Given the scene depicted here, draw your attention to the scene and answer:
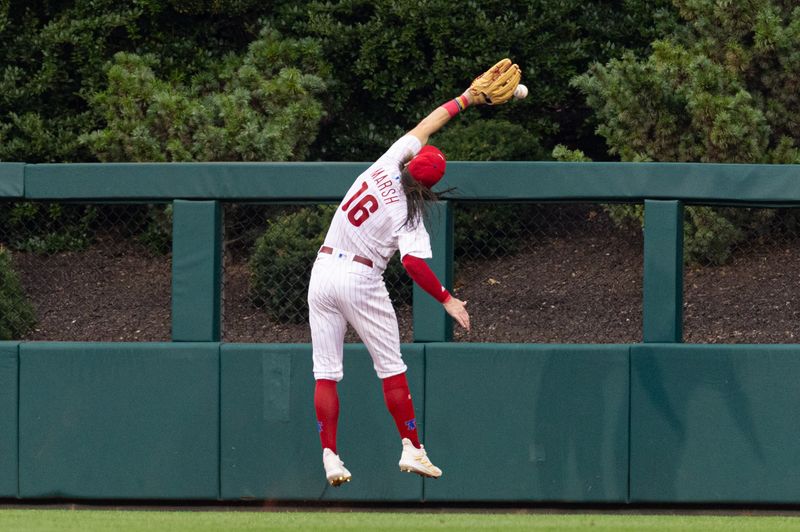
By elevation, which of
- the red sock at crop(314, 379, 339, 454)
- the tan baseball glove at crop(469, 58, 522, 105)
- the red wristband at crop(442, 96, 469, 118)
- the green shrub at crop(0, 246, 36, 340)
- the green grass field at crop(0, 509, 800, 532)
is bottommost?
the green grass field at crop(0, 509, 800, 532)

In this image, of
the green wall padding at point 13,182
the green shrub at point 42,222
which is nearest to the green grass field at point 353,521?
the green wall padding at point 13,182

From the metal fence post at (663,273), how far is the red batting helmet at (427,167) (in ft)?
4.78

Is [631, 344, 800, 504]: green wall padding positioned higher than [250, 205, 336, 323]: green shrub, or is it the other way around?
[250, 205, 336, 323]: green shrub

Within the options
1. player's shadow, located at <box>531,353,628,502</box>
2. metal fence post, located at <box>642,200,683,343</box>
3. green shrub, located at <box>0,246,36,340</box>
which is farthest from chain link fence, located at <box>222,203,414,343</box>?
metal fence post, located at <box>642,200,683,343</box>

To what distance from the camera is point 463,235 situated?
8.29 meters

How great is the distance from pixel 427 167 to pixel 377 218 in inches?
14.4

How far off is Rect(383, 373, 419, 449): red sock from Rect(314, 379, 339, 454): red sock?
0.95ft

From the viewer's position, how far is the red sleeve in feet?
18.8

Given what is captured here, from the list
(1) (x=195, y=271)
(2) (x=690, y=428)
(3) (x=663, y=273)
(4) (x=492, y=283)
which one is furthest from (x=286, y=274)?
(2) (x=690, y=428)

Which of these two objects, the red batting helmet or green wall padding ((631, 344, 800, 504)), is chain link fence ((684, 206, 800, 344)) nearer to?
green wall padding ((631, 344, 800, 504))

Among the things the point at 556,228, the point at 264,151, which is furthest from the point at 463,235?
the point at 264,151

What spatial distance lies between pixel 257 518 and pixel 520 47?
20.9 feet

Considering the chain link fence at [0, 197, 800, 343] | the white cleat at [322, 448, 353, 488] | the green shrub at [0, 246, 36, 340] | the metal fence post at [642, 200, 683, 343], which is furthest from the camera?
the chain link fence at [0, 197, 800, 343]

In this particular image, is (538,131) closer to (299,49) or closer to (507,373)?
(299,49)
